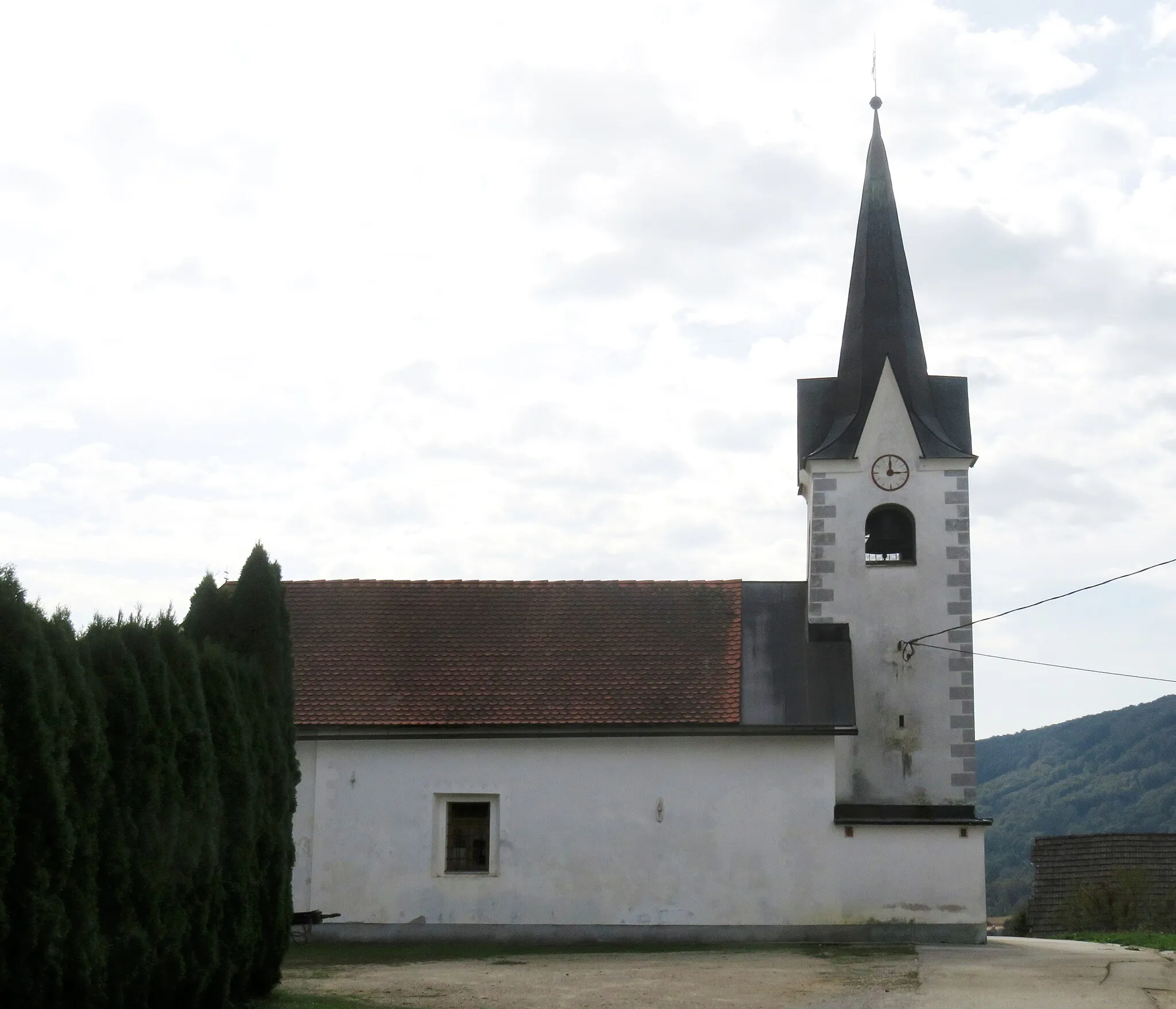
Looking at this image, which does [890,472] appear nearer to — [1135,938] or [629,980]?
[1135,938]

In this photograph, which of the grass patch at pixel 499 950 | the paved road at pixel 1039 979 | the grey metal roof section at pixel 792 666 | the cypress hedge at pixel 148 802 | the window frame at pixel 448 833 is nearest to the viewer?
the cypress hedge at pixel 148 802

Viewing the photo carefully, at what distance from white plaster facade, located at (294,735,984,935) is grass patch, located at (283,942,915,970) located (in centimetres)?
46

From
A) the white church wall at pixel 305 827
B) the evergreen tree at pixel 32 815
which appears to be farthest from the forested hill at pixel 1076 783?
the evergreen tree at pixel 32 815

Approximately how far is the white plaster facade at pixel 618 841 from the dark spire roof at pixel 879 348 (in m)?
5.95

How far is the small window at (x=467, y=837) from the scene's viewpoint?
2297cm

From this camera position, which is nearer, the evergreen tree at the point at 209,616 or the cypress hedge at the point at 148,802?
the cypress hedge at the point at 148,802

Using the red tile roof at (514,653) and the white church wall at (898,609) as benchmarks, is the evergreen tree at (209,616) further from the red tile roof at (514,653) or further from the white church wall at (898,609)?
the white church wall at (898,609)

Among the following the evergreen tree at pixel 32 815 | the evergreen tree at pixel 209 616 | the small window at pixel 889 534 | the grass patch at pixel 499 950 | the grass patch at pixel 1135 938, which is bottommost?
the grass patch at pixel 1135 938

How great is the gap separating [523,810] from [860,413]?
30.4 ft

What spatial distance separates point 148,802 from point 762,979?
8.27 metres

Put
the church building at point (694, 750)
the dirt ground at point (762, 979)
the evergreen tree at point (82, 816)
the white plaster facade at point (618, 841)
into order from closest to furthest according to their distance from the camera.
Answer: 1. the evergreen tree at point (82, 816)
2. the dirt ground at point (762, 979)
3. the white plaster facade at point (618, 841)
4. the church building at point (694, 750)

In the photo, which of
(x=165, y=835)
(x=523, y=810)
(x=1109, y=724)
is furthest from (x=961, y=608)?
(x=1109, y=724)

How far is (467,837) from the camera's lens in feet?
75.7

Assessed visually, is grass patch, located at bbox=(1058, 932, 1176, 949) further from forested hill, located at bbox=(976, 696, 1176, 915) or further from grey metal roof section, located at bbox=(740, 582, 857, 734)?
forested hill, located at bbox=(976, 696, 1176, 915)
